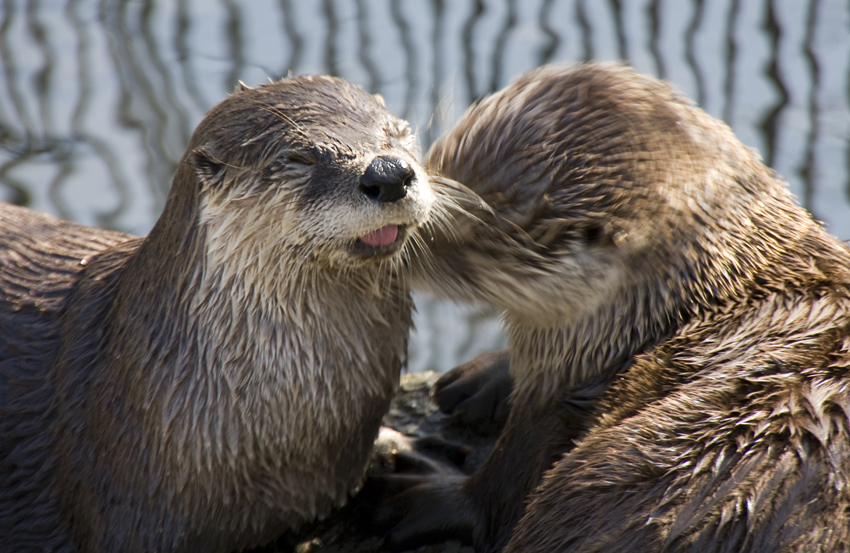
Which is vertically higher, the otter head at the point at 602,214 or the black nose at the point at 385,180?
the black nose at the point at 385,180

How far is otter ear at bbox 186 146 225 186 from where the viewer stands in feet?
7.02

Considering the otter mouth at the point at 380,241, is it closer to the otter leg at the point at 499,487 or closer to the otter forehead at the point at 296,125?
the otter forehead at the point at 296,125

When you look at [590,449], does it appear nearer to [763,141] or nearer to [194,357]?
[194,357]

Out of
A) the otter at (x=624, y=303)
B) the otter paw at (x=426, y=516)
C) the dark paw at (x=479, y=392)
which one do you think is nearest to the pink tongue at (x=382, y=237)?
the otter at (x=624, y=303)

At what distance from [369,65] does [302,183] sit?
288 cm

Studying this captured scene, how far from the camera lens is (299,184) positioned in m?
2.08

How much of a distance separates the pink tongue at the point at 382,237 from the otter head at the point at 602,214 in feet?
0.77

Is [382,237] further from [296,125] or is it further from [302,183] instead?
[296,125]

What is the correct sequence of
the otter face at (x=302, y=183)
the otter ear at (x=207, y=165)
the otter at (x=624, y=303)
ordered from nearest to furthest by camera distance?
the otter at (x=624, y=303)
the otter face at (x=302, y=183)
the otter ear at (x=207, y=165)

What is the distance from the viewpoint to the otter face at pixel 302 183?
202 cm

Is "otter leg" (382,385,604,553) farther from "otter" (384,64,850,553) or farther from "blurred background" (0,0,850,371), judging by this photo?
"blurred background" (0,0,850,371)

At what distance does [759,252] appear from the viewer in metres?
2.27

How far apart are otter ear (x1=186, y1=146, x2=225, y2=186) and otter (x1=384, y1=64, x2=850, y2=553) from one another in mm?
521

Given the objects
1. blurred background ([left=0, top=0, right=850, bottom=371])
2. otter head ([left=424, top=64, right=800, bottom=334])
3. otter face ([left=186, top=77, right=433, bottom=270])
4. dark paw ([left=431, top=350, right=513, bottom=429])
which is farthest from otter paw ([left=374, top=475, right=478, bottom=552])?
blurred background ([left=0, top=0, right=850, bottom=371])
